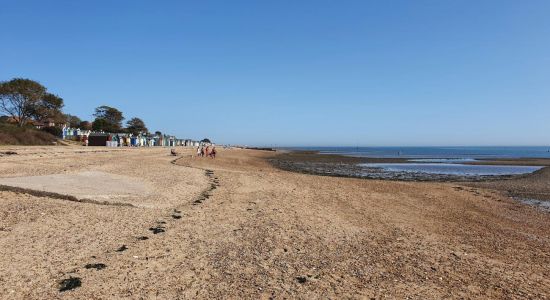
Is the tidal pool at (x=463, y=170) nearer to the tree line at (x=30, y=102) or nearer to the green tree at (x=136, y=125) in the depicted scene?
the tree line at (x=30, y=102)

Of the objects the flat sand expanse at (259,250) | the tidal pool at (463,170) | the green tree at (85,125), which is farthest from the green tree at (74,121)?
the flat sand expanse at (259,250)

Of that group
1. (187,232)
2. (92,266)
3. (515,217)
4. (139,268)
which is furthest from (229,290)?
(515,217)

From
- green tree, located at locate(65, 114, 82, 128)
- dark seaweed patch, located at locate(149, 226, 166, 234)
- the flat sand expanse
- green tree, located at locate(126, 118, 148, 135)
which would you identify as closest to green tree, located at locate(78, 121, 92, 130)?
green tree, located at locate(65, 114, 82, 128)

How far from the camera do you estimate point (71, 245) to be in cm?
808

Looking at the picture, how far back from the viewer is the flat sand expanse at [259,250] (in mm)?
6539

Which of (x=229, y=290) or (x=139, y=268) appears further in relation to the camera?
(x=139, y=268)

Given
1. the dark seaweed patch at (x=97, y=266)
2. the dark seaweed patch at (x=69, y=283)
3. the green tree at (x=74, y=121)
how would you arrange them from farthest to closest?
1. the green tree at (x=74, y=121)
2. the dark seaweed patch at (x=97, y=266)
3. the dark seaweed patch at (x=69, y=283)

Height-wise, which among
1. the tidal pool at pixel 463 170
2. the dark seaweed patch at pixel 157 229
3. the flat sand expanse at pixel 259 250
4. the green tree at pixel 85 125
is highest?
the green tree at pixel 85 125

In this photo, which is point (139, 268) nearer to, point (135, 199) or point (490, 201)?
point (135, 199)

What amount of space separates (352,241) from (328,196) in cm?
780

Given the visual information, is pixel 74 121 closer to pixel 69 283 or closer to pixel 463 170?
pixel 463 170

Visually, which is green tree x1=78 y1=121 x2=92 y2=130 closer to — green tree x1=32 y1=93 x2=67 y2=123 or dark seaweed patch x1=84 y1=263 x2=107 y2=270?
green tree x1=32 y1=93 x2=67 y2=123

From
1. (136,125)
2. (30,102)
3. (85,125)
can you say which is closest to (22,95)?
(30,102)

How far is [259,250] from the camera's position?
340 inches
